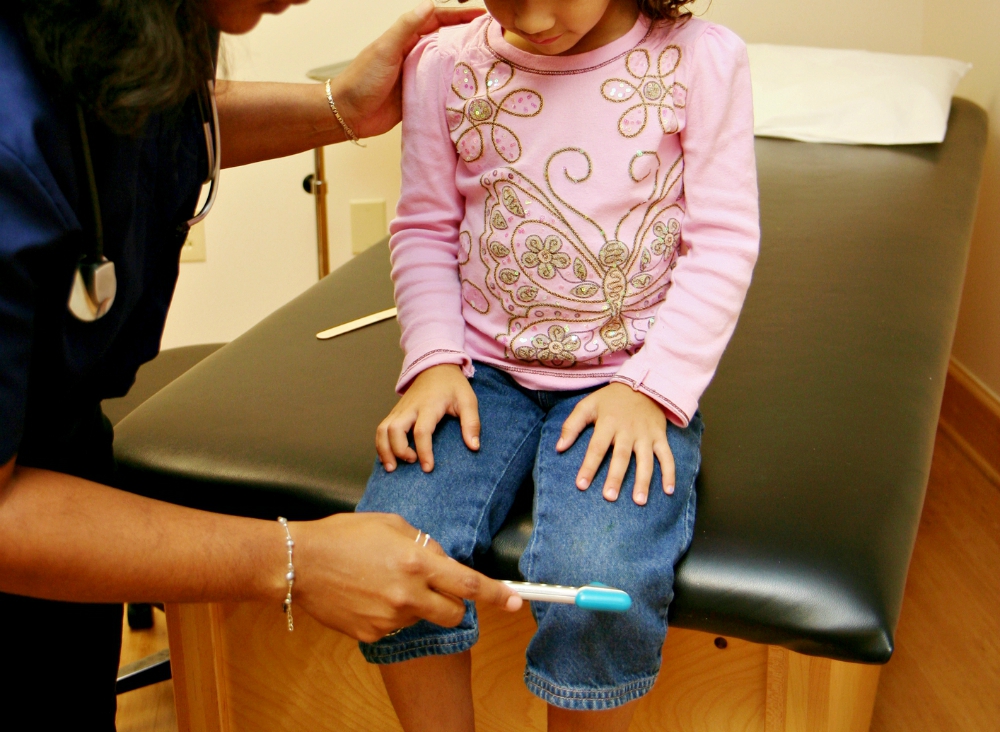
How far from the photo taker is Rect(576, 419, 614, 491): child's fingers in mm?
789

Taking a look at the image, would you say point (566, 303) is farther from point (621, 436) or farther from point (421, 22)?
point (421, 22)

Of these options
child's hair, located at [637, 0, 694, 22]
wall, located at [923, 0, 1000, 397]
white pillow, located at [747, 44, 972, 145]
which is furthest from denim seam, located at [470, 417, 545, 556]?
wall, located at [923, 0, 1000, 397]

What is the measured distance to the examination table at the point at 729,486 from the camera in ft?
2.54

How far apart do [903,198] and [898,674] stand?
0.73 m

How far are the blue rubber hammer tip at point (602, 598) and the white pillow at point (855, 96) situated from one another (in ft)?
4.43

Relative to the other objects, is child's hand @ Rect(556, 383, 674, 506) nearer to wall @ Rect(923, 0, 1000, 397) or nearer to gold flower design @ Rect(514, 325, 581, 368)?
gold flower design @ Rect(514, 325, 581, 368)

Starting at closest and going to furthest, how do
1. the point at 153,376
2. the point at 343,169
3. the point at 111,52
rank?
the point at 111,52 < the point at 153,376 < the point at 343,169

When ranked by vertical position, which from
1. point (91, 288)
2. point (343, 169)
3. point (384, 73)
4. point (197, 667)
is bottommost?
point (197, 667)

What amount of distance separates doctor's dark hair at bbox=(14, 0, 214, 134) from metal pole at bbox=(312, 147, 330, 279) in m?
1.64

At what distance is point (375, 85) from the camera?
1.04 meters

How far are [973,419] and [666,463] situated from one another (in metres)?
1.37

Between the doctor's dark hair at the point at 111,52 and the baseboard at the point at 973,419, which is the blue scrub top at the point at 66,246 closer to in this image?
the doctor's dark hair at the point at 111,52

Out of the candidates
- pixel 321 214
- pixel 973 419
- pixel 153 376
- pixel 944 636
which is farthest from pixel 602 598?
pixel 321 214

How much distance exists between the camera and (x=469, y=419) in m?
0.86
